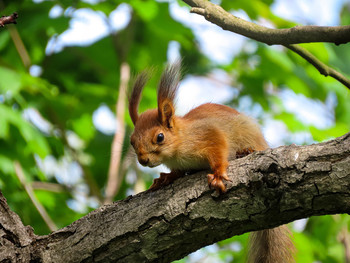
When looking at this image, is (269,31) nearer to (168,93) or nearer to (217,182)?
(217,182)

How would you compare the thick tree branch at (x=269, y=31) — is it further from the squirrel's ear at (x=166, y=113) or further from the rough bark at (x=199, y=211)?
the squirrel's ear at (x=166, y=113)

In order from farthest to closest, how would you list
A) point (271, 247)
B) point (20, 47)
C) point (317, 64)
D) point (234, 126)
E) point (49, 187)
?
point (49, 187) → point (20, 47) → point (234, 126) → point (271, 247) → point (317, 64)

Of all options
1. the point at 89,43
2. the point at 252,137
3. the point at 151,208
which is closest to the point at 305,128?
the point at 252,137

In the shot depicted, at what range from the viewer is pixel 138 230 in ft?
7.73

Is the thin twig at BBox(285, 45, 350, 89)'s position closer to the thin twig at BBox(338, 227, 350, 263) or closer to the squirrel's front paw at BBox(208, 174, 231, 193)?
the squirrel's front paw at BBox(208, 174, 231, 193)

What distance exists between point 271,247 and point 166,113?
1.08 metres

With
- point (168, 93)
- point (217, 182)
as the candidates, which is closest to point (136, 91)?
point (168, 93)

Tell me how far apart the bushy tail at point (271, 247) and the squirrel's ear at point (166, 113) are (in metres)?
0.92

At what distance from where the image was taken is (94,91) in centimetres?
487

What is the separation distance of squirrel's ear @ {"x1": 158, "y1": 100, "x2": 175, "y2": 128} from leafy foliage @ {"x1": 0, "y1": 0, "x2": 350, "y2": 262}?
54cm

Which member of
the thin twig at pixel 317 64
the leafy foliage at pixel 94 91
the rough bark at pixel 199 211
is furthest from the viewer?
the leafy foliage at pixel 94 91

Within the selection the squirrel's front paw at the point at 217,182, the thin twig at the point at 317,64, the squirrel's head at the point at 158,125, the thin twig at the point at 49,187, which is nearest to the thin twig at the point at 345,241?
the squirrel's head at the point at 158,125

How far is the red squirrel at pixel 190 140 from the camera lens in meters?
2.88

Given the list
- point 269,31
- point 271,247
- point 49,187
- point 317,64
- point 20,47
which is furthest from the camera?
point 49,187
